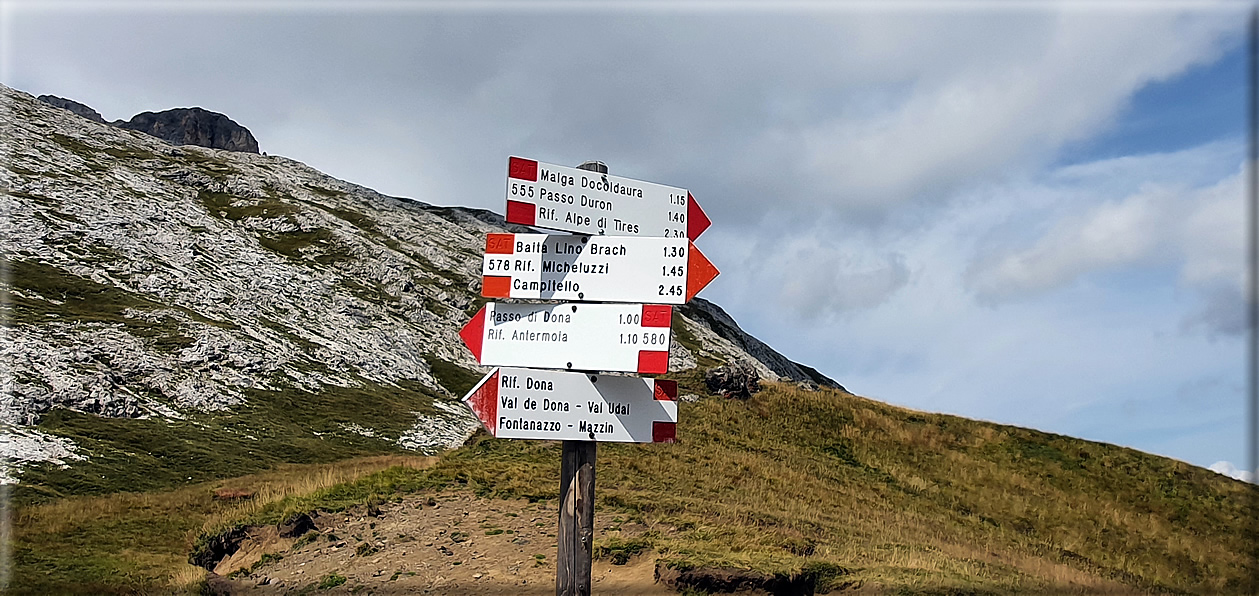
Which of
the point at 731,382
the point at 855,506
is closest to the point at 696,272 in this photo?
the point at 855,506

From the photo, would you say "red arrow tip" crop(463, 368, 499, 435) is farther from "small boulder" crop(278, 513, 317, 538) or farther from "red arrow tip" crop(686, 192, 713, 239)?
"small boulder" crop(278, 513, 317, 538)

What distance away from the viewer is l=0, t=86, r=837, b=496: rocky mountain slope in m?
35.8

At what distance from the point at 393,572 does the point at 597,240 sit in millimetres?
8953

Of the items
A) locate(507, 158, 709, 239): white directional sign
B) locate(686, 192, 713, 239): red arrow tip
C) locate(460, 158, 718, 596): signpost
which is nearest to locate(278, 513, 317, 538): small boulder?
locate(460, 158, 718, 596): signpost

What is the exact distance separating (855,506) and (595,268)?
1980 centimetres

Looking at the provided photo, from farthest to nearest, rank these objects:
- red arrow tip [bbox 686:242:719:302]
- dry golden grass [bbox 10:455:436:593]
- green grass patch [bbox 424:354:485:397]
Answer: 1. green grass patch [bbox 424:354:485:397]
2. dry golden grass [bbox 10:455:436:593]
3. red arrow tip [bbox 686:242:719:302]

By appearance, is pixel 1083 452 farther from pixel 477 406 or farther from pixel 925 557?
pixel 477 406

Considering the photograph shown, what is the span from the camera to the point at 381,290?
82.1 m

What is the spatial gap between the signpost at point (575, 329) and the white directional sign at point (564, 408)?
0.01 meters

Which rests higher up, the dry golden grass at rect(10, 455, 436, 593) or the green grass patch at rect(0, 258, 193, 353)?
the green grass patch at rect(0, 258, 193, 353)

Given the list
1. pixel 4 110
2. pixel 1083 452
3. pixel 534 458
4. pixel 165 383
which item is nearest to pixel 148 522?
pixel 534 458

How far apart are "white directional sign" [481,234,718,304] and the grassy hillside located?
7150mm

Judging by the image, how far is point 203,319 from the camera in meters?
54.0

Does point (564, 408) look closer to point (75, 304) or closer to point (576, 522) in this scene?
point (576, 522)
